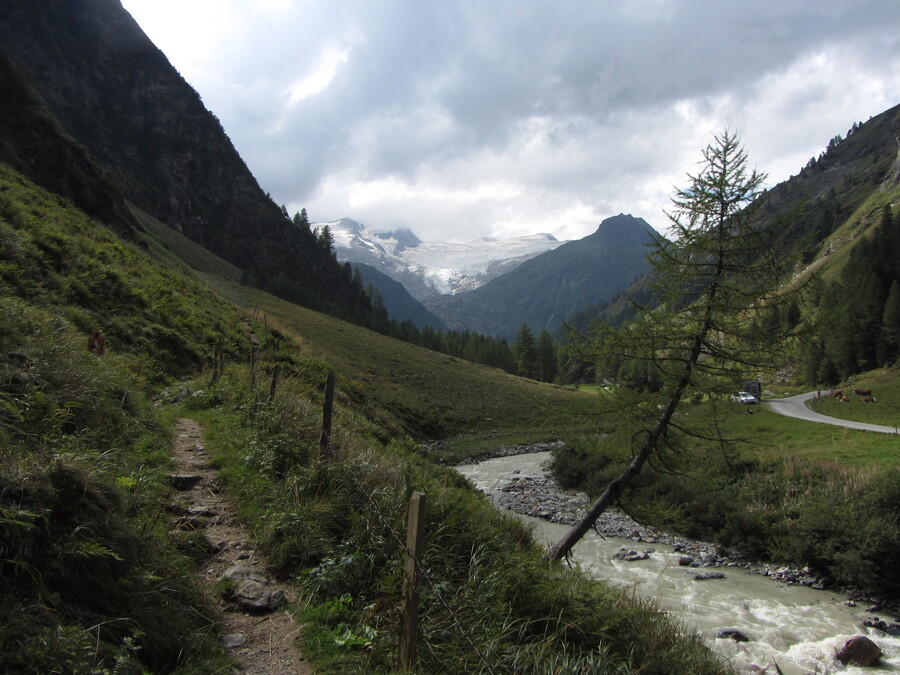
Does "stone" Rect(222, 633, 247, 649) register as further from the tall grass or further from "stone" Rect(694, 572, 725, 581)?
"stone" Rect(694, 572, 725, 581)

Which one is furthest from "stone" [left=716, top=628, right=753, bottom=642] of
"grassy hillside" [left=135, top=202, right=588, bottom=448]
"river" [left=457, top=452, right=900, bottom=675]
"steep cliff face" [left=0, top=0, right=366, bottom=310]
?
"steep cliff face" [left=0, top=0, right=366, bottom=310]

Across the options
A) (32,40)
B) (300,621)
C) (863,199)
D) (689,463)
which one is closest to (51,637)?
(300,621)

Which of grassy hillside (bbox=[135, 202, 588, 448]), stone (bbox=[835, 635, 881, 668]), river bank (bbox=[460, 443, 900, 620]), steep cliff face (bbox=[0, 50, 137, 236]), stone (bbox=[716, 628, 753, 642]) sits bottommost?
river bank (bbox=[460, 443, 900, 620])

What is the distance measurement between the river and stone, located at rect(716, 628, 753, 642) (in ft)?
0.48

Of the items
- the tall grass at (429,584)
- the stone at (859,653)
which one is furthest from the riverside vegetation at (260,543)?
the stone at (859,653)

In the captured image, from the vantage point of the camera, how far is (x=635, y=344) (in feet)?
38.2

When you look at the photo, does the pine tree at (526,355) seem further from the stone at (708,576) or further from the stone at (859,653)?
the stone at (859,653)

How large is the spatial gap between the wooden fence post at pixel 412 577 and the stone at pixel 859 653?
14.2 m

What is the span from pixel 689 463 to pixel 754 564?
36.3 ft

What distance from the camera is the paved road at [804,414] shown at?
35147mm

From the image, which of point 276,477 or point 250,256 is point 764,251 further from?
point 250,256

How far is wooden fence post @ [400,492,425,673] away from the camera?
3986 millimetres

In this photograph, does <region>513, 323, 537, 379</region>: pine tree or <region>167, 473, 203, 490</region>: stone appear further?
<region>513, 323, 537, 379</region>: pine tree

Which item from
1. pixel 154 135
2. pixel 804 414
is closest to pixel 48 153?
pixel 804 414
